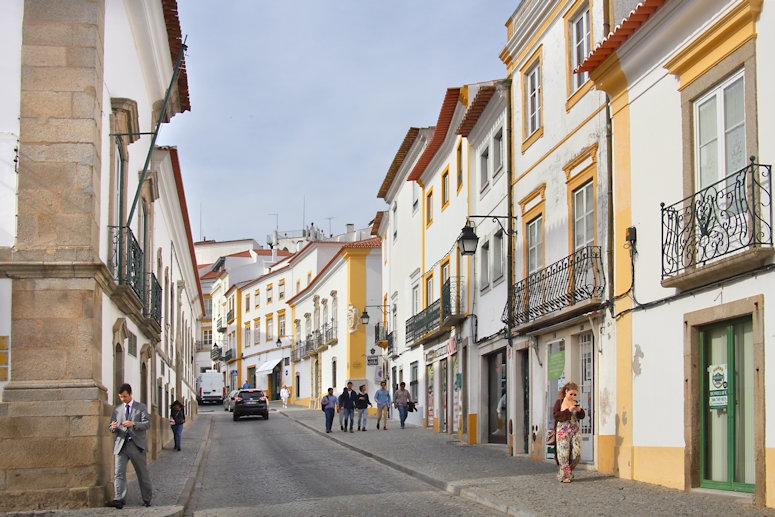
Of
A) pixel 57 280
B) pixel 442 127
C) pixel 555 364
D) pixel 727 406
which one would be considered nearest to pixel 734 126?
pixel 727 406

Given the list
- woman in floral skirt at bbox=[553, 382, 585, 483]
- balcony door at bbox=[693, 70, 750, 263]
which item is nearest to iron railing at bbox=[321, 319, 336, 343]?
woman in floral skirt at bbox=[553, 382, 585, 483]

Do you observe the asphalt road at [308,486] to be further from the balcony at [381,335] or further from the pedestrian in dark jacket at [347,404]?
the balcony at [381,335]

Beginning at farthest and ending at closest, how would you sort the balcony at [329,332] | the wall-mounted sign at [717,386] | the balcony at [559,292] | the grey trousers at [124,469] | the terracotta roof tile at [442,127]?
the balcony at [329,332] < the terracotta roof tile at [442,127] < the balcony at [559,292] < the grey trousers at [124,469] < the wall-mounted sign at [717,386]

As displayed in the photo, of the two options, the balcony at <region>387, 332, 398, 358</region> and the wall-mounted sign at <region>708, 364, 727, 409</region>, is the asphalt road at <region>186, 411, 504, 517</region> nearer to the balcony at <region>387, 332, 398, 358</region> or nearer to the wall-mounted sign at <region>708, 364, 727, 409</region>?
the wall-mounted sign at <region>708, 364, 727, 409</region>

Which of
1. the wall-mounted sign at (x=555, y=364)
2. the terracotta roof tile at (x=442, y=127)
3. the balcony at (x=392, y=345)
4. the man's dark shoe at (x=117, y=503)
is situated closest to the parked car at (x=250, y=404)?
the balcony at (x=392, y=345)

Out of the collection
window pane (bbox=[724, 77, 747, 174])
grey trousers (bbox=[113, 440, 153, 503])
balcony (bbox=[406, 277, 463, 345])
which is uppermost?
window pane (bbox=[724, 77, 747, 174])

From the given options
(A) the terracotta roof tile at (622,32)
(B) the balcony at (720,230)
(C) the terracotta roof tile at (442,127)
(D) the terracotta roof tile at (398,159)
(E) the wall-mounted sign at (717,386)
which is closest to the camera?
(B) the balcony at (720,230)

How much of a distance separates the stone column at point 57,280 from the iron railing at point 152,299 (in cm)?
618

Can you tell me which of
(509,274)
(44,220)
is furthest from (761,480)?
(509,274)

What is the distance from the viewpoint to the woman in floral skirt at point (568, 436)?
13.8 metres

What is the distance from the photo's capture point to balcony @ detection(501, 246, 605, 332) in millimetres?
15047

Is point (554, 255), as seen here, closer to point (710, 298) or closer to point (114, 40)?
point (710, 298)

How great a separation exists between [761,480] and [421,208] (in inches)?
878

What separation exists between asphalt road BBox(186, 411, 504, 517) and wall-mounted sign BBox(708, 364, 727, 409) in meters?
2.83
